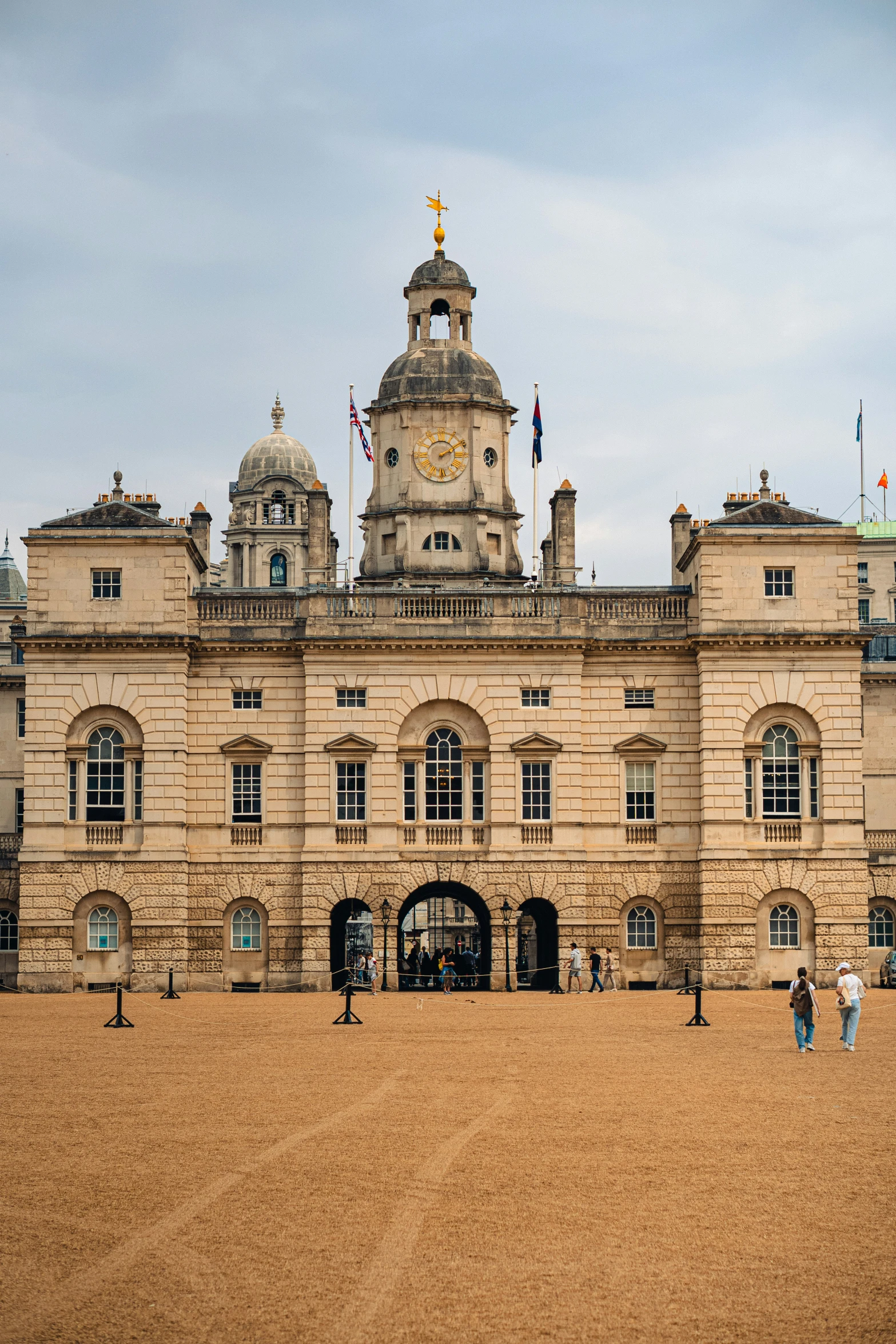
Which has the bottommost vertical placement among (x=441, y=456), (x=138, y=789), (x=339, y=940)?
(x=339, y=940)

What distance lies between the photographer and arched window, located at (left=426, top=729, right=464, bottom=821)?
57.5 meters

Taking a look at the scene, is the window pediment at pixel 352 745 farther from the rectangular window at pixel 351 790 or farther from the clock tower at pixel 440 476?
the clock tower at pixel 440 476

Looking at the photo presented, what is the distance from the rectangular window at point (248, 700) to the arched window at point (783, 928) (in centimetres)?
1780

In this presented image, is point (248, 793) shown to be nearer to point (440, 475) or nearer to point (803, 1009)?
point (440, 475)

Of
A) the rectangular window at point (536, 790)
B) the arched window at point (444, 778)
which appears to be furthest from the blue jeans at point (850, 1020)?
the arched window at point (444, 778)

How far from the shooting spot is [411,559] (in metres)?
64.5

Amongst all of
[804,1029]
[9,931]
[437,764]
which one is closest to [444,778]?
[437,764]

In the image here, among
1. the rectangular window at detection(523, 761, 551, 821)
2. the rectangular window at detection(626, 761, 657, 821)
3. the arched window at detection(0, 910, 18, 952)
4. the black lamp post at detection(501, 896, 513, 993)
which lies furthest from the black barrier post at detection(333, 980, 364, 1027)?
the arched window at detection(0, 910, 18, 952)

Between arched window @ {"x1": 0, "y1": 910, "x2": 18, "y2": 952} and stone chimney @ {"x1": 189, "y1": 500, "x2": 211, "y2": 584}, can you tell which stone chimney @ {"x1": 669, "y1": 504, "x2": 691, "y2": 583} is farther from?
arched window @ {"x1": 0, "y1": 910, "x2": 18, "y2": 952}

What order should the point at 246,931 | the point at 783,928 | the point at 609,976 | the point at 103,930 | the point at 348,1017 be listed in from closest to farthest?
the point at 348,1017 < the point at 609,976 < the point at 103,930 < the point at 783,928 < the point at 246,931

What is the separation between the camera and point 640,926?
57.6 meters

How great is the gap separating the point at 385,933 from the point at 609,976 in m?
7.17

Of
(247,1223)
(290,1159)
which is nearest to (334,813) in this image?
(290,1159)

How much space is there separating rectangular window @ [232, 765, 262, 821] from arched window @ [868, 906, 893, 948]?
2373cm
